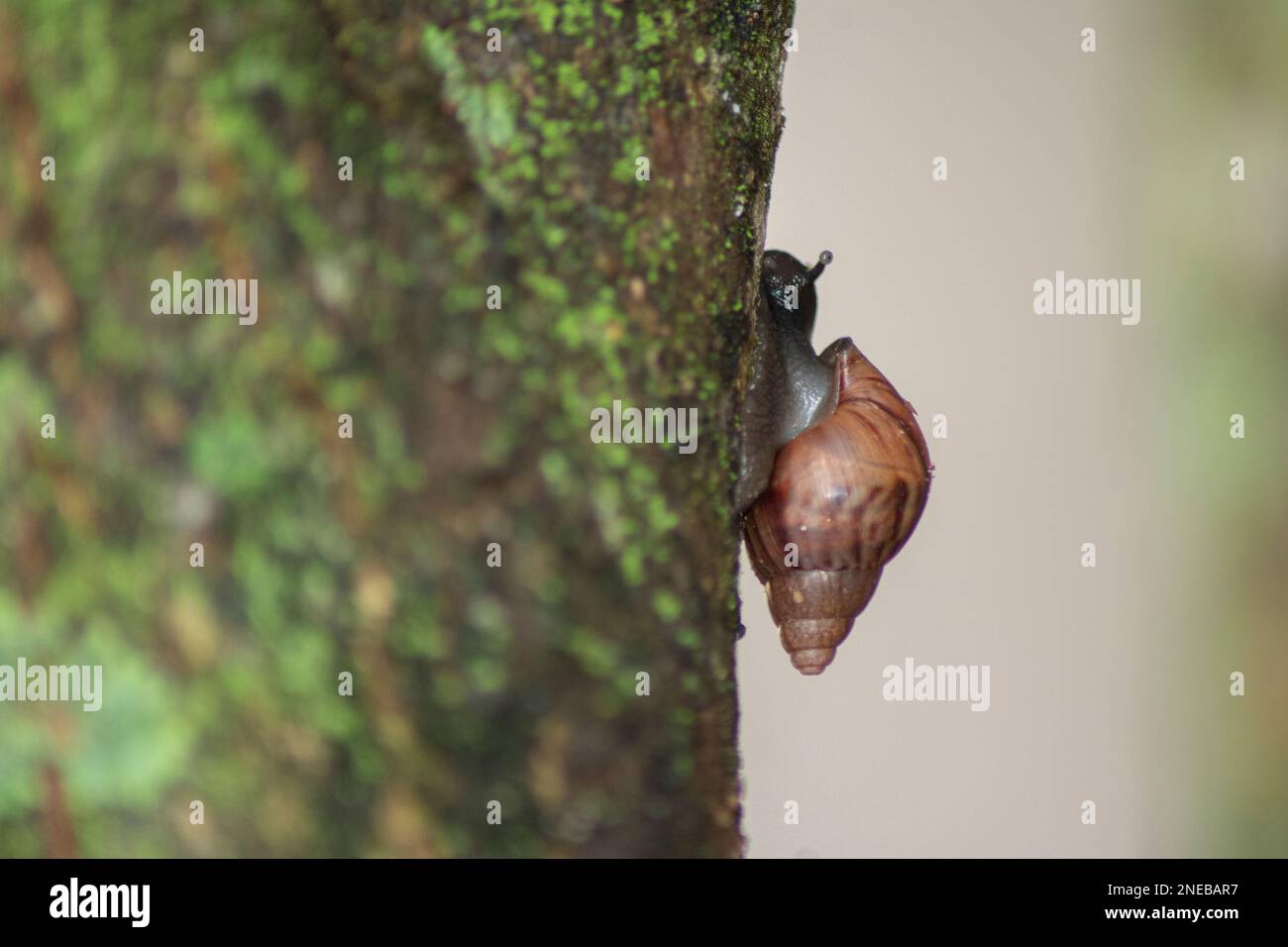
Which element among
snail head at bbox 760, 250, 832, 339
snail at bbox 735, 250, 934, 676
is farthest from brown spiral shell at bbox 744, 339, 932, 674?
snail head at bbox 760, 250, 832, 339

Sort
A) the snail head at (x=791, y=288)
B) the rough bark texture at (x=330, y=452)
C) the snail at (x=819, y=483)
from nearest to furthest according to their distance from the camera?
1. the rough bark texture at (x=330, y=452)
2. the snail at (x=819, y=483)
3. the snail head at (x=791, y=288)

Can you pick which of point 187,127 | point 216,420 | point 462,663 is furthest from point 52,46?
point 462,663

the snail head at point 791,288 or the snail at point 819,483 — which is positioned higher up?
the snail head at point 791,288

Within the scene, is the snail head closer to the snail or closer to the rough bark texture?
the snail

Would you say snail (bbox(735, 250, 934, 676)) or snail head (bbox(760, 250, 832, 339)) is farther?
snail head (bbox(760, 250, 832, 339))

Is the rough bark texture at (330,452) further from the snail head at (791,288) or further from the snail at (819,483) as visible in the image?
the snail head at (791,288)

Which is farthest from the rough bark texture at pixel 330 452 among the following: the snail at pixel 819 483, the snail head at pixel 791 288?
the snail head at pixel 791 288
